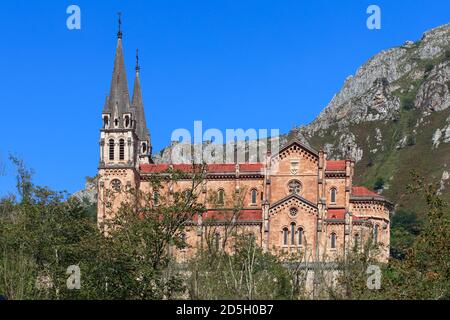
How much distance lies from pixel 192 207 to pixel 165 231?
252cm

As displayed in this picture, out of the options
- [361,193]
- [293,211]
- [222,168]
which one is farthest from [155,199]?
[361,193]

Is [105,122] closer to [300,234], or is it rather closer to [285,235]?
[285,235]

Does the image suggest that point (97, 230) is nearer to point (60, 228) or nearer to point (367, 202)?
point (60, 228)

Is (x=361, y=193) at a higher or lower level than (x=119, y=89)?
lower

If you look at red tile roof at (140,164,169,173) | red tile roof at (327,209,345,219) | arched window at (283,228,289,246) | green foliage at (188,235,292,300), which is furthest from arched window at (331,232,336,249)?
green foliage at (188,235,292,300)

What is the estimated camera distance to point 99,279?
198 ft

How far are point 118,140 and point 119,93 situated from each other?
5165 millimetres

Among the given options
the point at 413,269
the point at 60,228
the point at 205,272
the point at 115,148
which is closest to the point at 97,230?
the point at 60,228

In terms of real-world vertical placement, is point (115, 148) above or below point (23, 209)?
above

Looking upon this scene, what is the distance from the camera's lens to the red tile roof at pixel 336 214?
3755 inches

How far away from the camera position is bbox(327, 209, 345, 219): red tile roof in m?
95.4

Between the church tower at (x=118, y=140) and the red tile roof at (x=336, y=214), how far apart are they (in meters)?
19.1

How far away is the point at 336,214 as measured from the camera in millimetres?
96000

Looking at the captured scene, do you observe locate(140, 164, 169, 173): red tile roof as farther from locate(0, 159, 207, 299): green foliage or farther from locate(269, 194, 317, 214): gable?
locate(0, 159, 207, 299): green foliage
